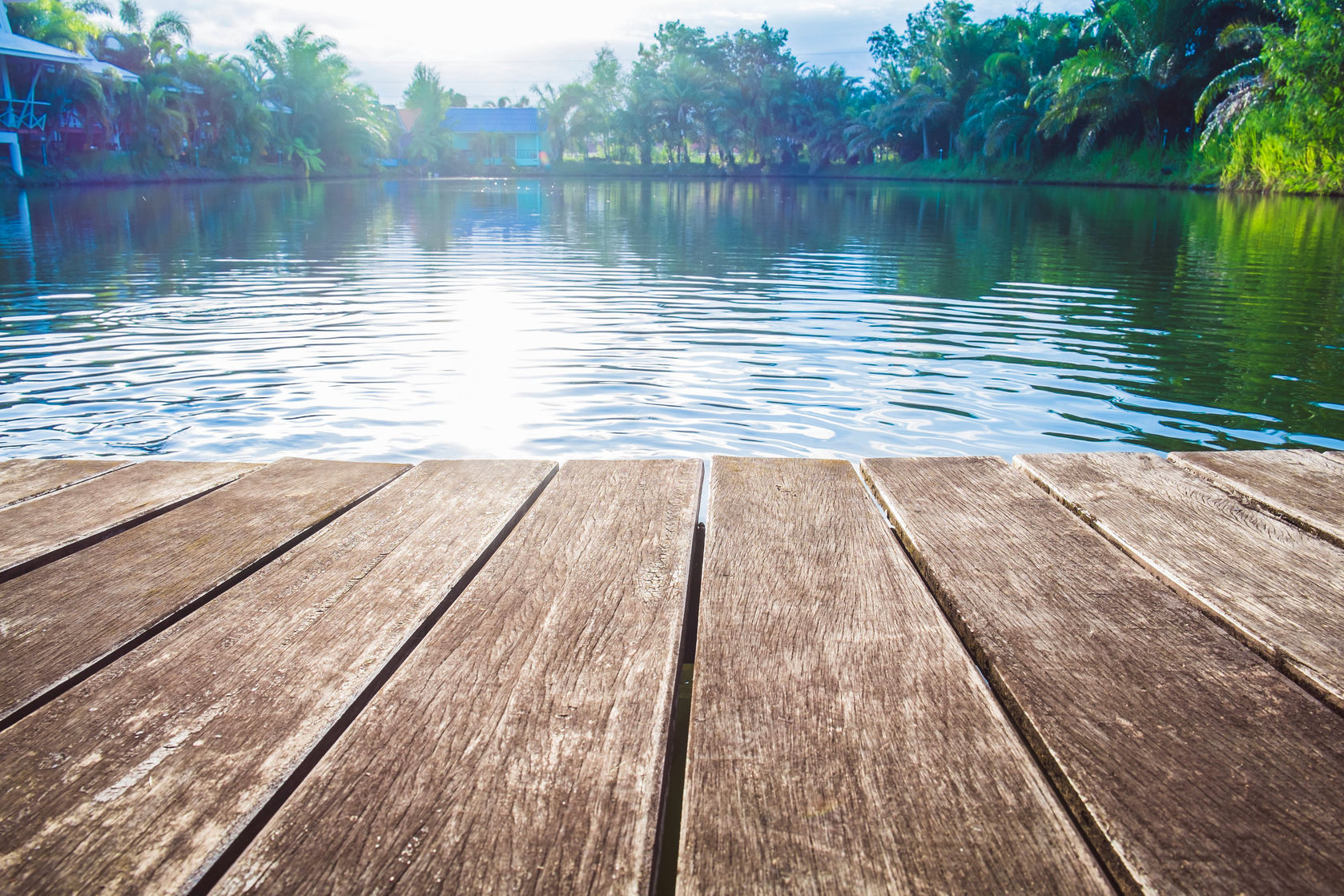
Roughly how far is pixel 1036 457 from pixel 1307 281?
8.60m

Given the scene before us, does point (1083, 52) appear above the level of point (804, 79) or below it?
below

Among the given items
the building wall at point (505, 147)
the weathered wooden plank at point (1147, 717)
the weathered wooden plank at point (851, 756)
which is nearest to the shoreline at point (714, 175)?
the building wall at point (505, 147)

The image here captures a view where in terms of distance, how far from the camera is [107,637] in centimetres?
107

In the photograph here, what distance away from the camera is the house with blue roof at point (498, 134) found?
70.9 metres

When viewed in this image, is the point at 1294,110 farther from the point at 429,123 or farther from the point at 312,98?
the point at 429,123

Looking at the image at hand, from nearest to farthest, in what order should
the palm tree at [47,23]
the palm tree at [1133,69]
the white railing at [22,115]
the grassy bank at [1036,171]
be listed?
the palm tree at [1133,69], the white railing at [22,115], the grassy bank at [1036,171], the palm tree at [47,23]

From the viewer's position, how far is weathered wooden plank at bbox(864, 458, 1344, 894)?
72 cm

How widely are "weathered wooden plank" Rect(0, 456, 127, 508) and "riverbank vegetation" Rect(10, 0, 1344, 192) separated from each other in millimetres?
25475

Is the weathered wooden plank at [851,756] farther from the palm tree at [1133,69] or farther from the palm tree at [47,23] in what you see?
the palm tree at [47,23]

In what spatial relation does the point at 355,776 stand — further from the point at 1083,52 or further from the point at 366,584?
the point at 1083,52

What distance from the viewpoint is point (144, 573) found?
1.26 meters

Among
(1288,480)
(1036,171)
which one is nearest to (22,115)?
(1288,480)

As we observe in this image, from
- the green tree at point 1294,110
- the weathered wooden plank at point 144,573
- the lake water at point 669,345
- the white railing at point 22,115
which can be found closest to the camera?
the weathered wooden plank at point 144,573

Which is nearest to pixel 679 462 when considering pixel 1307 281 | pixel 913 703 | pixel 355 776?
pixel 913 703
